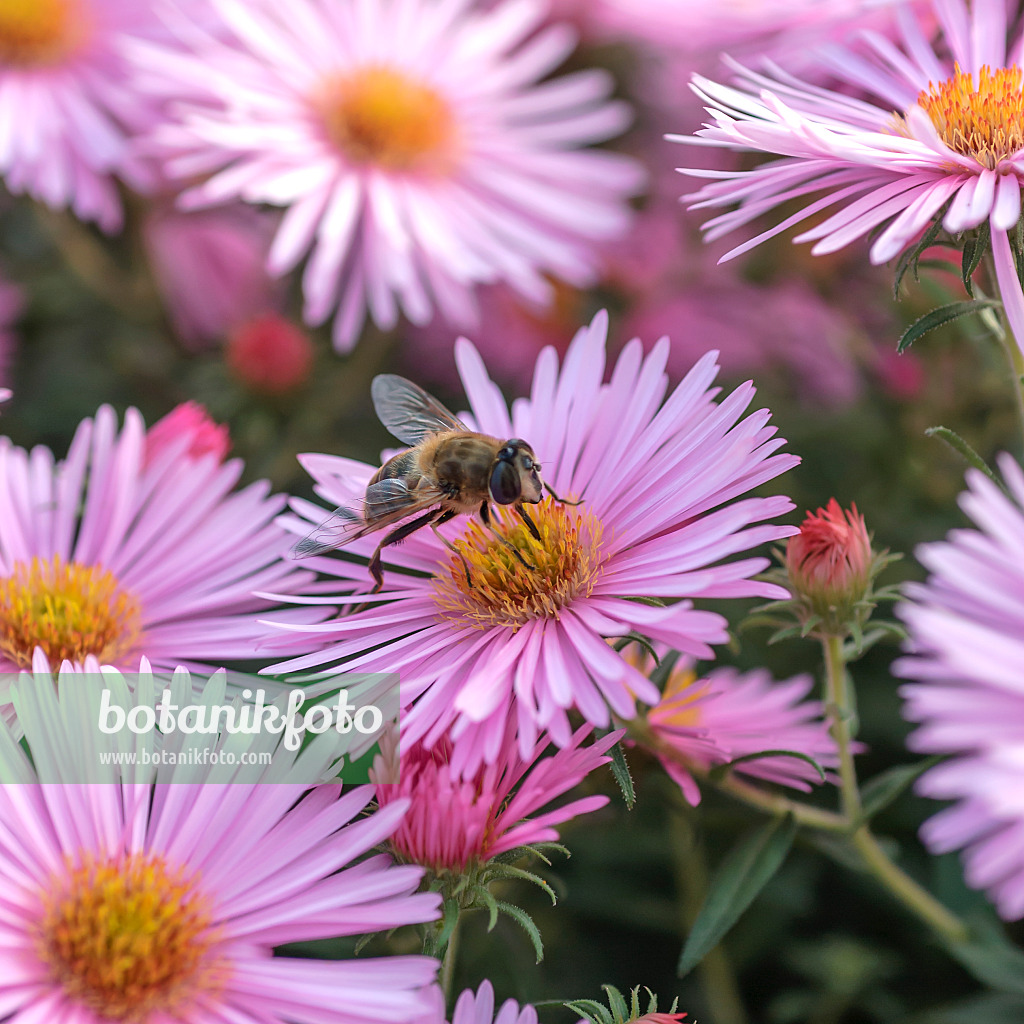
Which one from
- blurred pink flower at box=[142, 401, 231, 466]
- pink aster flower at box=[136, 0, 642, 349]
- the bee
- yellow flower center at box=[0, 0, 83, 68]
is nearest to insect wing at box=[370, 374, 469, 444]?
the bee

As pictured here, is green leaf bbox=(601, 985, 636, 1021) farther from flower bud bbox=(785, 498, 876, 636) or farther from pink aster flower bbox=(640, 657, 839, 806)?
flower bud bbox=(785, 498, 876, 636)

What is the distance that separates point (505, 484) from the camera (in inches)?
45.7

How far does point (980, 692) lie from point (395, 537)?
2.24 ft

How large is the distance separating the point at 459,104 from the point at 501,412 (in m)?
1.12

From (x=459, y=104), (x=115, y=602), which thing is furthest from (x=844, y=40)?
(x=115, y=602)

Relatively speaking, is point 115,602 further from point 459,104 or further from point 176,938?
point 459,104

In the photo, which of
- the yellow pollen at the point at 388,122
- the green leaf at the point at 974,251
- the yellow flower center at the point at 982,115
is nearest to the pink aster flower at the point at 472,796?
the green leaf at the point at 974,251

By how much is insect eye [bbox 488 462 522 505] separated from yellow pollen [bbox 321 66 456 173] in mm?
1064

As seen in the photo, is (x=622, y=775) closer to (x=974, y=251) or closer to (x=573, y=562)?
(x=573, y=562)

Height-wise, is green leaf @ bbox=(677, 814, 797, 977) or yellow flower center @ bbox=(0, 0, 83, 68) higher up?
yellow flower center @ bbox=(0, 0, 83, 68)

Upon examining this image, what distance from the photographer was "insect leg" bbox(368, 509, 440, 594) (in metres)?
1.17

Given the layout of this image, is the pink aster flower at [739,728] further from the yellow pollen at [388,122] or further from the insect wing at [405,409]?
the yellow pollen at [388,122]

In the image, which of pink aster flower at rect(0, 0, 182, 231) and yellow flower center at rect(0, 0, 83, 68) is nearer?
pink aster flower at rect(0, 0, 182, 231)

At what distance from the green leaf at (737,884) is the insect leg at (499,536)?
365 millimetres
